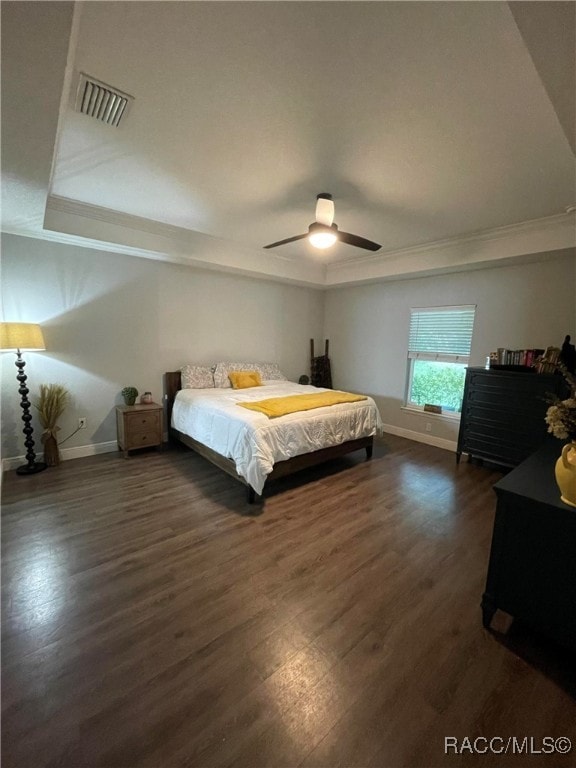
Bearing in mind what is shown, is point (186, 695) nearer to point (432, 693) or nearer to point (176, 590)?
point (176, 590)

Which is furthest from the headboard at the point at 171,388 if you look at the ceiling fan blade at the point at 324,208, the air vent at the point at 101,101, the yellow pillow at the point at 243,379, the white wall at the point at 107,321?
the air vent at the point at 101,101

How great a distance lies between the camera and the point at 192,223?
11.5ft

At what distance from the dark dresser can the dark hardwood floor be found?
0.66ft

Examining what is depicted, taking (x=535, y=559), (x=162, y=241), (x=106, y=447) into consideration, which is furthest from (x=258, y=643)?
(x=162, y=241)

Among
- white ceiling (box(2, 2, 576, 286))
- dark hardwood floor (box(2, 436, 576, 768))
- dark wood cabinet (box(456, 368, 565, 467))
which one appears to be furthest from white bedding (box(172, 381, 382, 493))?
white ceiling (box(2, 2, 576, 286))

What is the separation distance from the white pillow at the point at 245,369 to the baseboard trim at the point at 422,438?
1.94 meters

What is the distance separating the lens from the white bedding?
106 inches

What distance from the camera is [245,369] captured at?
4738mm

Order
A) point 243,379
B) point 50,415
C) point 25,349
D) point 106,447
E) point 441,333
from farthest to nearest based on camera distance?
1. point 243,379
2. point 441,333
3. point 106,447
4. point 50,415
5. point 25,349

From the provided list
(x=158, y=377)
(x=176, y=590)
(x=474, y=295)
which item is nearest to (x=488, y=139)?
(x=474, y=295)

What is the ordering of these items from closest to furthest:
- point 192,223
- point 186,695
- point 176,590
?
point 186,695, point 176,590, point 192,223

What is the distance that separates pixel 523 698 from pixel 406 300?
4.30 metres
